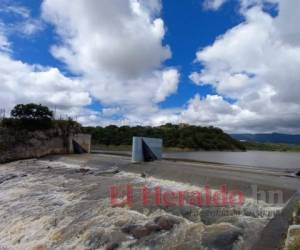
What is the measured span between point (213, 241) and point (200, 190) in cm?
428

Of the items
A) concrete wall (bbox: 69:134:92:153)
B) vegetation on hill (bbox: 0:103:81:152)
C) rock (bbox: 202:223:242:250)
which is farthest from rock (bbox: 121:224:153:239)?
concrete wall (bbox: 69:134:92:153)

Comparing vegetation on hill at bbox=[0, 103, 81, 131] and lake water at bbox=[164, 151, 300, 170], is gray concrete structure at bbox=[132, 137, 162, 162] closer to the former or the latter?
lake water at bbox=[164, 151, 300, 170]

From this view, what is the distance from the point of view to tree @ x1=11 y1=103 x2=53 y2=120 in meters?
26.2

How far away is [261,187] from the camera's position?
9273 mm

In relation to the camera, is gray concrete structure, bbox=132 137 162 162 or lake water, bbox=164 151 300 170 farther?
lake water, bbox=164 151 300 170

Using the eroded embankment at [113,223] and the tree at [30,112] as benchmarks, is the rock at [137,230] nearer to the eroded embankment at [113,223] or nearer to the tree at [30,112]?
the eroded embankment at [113,223]

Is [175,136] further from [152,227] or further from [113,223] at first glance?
[152,227]

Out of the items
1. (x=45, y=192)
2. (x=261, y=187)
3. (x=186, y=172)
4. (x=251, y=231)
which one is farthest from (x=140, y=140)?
(x=251, y=231)

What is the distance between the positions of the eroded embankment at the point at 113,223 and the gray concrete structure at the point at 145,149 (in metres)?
5.59

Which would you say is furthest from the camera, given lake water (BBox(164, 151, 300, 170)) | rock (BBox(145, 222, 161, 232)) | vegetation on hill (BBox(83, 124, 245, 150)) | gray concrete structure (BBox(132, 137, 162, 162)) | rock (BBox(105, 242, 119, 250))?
vegetation on hill (BBox(83, 124, 245, 150))

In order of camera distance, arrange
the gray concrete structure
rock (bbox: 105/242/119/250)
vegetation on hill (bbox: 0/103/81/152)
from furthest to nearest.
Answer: vegetation on hill (bbox: 0/103/81/152)
the gray concrete structure
rock (bbox: 105/242/119/250)

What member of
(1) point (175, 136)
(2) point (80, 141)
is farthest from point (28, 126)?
(1) point (175, 136)

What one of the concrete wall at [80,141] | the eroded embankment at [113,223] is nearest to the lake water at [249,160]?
the concrete wall at [80,141]

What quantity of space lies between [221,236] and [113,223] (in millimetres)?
2953
